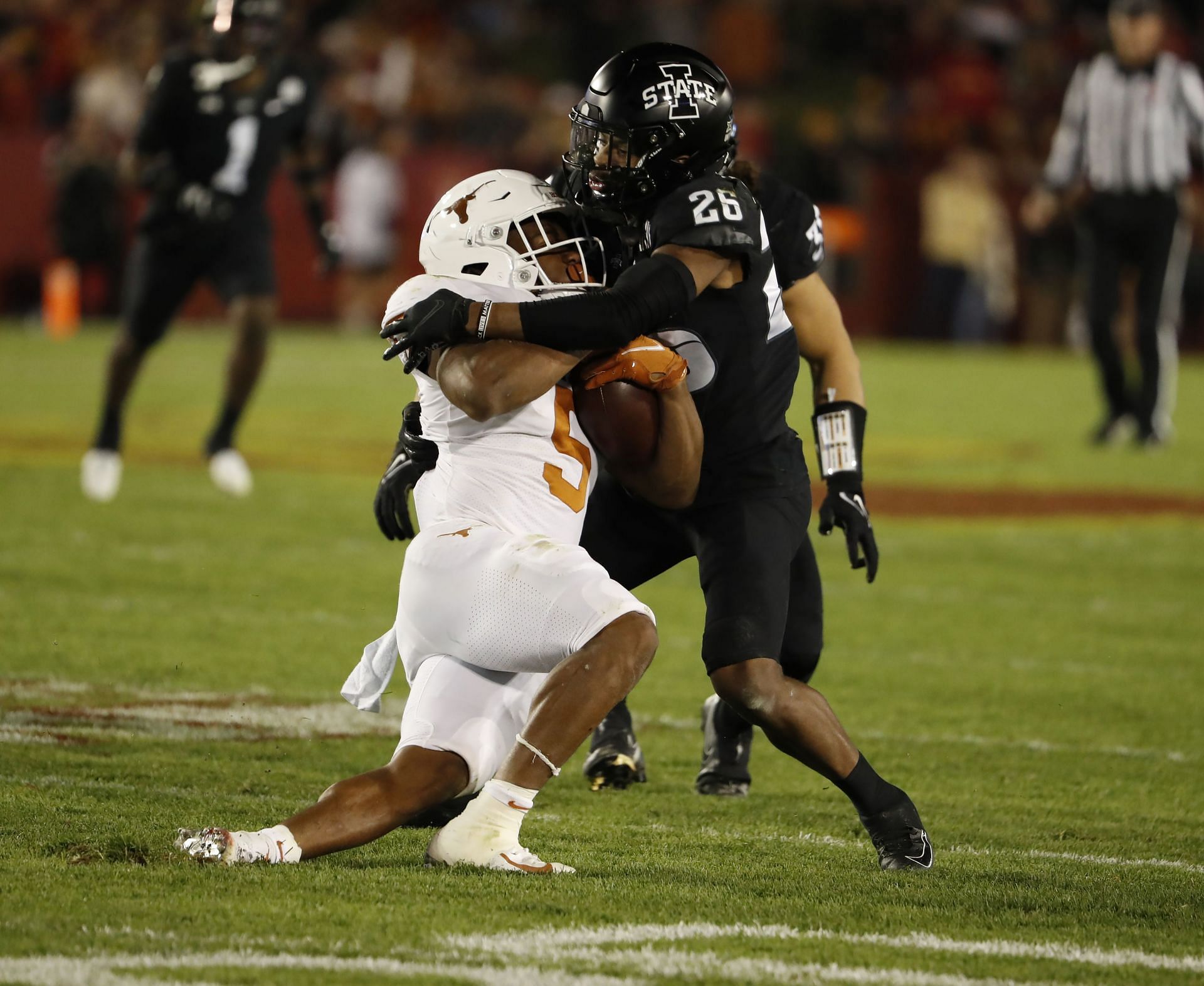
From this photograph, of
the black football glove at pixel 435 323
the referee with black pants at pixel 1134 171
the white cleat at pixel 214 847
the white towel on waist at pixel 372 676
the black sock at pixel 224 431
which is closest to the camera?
the white cleat at pixel 214 847

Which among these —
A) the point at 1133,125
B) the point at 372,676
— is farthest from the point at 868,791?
the point at 1133,125

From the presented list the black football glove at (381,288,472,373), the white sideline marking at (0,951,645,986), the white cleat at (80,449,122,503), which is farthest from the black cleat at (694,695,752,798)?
the white cleat at (80,449,122,503)

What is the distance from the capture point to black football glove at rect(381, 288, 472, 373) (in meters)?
3.61

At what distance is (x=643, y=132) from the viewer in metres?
4.02

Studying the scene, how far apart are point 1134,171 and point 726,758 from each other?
818cm

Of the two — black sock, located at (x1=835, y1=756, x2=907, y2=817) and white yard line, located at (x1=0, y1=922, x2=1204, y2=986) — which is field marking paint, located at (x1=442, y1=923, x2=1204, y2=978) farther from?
black sock, located at (x1=835, y1=756, x2=907, y2=817)

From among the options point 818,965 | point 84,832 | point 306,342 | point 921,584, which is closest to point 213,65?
point 921,584

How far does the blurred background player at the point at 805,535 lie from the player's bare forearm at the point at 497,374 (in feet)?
2.57

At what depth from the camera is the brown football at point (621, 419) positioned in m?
3.80

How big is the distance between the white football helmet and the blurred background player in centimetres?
57

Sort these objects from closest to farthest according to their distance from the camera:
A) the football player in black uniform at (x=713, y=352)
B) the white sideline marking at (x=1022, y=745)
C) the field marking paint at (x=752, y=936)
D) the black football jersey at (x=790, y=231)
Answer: the field marking paint at (x=752, y=936)
the football player in black uniform at (x=713, y=352)
the black football jersey at (x=790, y=231)
the white sideline marking at (x=1022, y=745)

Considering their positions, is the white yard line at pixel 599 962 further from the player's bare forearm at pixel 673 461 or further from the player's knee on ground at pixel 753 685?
the player's bare forearm at pixel 673 461

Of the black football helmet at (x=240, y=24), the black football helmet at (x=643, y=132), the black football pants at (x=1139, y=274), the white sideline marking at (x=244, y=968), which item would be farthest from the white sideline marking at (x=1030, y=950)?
the black football pants at (x=1139, y=274)

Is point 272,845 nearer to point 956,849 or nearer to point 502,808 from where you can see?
point 502,808
